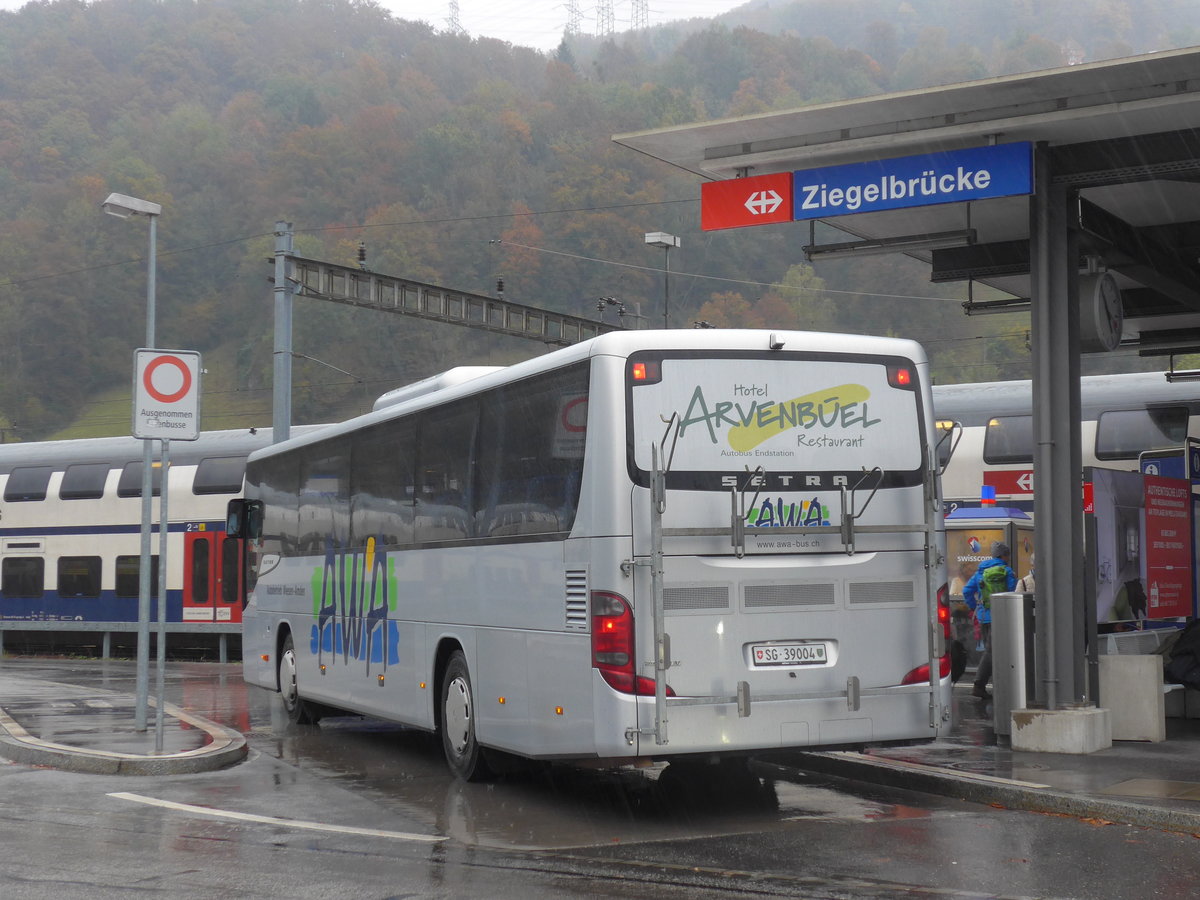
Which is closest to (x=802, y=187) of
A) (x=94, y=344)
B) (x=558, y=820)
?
(x=558, y=820)

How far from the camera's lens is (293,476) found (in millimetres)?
16328

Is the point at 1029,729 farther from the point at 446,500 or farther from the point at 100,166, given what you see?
the point at 100,166

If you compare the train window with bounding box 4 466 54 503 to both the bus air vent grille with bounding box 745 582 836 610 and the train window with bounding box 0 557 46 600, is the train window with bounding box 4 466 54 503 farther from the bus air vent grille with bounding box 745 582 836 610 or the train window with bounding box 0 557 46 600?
the bus air vent grille with bounding box 745 582 836 610

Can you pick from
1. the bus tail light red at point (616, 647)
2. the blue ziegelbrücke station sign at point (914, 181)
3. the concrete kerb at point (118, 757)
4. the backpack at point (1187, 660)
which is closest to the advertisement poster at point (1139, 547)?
the backpack at point (1187, 660)

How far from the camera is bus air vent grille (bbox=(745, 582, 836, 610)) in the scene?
386 inches

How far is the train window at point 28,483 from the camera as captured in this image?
1341 inches

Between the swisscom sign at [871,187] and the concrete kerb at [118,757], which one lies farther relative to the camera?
the swisscom sign at [871,187]

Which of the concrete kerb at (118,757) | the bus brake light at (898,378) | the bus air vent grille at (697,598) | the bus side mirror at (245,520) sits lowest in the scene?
the concrete kerb at (118,757)

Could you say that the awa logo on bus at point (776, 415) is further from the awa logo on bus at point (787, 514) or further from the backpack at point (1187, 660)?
the backpack at point (1187, 660)

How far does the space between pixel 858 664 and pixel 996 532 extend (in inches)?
420

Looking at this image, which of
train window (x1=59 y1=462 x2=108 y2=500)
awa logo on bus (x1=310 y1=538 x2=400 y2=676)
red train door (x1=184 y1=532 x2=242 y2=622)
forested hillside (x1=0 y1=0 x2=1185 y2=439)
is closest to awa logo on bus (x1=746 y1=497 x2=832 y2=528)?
awa logo on bus (x1=310 y1=538 x2=400 y2=676)

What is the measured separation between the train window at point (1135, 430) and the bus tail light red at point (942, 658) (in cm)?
1495

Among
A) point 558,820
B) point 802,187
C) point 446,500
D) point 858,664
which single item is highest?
point 802,187

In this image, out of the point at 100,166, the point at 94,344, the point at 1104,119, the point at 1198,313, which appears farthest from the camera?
the point at 100,166
